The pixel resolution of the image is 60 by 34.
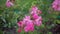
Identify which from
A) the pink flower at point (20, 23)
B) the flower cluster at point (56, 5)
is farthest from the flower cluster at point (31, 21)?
the flower cluster at point (56, 5)

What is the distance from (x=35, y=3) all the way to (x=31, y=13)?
125mm

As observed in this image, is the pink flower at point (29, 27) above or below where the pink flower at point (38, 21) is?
below

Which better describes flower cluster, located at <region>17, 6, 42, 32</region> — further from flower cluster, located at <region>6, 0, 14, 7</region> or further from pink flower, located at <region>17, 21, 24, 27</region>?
flower cluster, located at <region>6, 0, 14, 7</region>

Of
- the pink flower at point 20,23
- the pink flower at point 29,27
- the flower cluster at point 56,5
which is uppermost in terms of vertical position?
the flower cluster at point 56,5

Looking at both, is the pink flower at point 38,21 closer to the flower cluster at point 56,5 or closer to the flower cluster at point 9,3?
the flower cluster at point 56,5

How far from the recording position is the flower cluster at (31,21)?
1767 millimetres

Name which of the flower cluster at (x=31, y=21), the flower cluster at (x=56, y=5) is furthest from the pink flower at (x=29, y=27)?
the flower cluster at (x=56, y=5)

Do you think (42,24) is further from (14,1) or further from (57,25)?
(14,1)

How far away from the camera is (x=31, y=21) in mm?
1775

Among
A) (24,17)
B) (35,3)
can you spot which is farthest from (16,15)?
(35,3)

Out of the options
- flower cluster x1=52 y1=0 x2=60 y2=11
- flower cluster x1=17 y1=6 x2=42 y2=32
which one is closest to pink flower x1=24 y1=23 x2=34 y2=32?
flower cluster x1=17 y1=6 x2=42 y2=32

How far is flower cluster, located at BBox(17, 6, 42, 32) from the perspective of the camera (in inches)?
69.6

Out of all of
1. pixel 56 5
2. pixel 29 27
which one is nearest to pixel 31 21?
pixel 29 27

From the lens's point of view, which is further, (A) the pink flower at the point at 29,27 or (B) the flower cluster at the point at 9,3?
(B) the flower cluster at the point at 9,3
